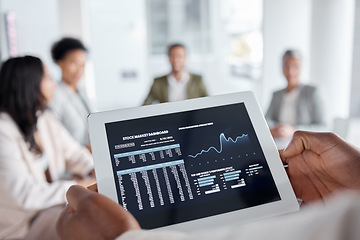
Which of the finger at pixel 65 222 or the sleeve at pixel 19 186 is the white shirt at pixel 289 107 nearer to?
the sleeve at pixel 19 186

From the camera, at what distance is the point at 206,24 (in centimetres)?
557

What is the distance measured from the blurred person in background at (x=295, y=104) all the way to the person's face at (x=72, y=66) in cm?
145

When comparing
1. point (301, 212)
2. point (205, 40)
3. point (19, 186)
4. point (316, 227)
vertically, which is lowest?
point (19, 186)

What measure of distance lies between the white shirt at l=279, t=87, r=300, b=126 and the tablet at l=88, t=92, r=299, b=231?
6.22 feet

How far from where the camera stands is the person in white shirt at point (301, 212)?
28cm

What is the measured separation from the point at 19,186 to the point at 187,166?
979 millimetres

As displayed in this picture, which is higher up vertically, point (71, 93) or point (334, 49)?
point (334, 49)

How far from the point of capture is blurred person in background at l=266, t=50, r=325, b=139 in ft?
7.92

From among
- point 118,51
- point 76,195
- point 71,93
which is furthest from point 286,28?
point 76,195

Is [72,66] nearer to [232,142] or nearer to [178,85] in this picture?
[178,85]

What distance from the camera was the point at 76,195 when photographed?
1.83ft

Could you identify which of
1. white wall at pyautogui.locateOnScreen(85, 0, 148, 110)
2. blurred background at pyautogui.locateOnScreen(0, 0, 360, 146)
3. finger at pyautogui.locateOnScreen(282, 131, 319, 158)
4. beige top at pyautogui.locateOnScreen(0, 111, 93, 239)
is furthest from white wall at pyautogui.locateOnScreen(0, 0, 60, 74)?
finger at pyautogui.locateOnScreen(282, 131, 319, 158)

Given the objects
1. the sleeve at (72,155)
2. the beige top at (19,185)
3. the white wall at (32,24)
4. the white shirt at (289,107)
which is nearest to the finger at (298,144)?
the beige top at (19,185)

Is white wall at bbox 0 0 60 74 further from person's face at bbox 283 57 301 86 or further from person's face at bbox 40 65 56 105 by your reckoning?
person's face at bbox 283 57 301 86
